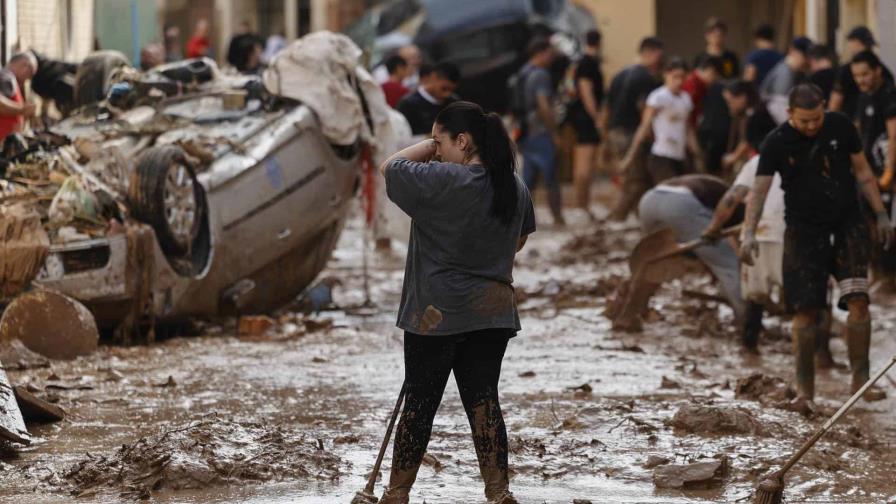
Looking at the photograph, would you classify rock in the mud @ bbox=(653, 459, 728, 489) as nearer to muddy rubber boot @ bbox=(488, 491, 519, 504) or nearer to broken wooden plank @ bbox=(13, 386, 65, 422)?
muddy rubber boot @ bbox=(488, 491, 519, 504)

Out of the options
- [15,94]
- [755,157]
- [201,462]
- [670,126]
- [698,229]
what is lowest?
[201,462]

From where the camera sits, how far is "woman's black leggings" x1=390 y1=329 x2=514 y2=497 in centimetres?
633

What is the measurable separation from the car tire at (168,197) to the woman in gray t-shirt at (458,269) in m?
4.88

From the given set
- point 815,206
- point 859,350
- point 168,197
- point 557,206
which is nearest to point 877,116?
point 859,350

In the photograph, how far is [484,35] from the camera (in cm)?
2806

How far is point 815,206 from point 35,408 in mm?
4112

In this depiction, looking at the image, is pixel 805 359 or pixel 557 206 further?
pixel 557 206

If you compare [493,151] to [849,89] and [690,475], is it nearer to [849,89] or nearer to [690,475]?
[690,475]

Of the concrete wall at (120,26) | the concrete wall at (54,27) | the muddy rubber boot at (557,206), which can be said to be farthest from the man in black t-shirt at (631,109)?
the concrete wall at (54,27)

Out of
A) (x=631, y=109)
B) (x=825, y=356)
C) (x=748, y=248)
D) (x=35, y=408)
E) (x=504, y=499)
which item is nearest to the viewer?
(x=504, y=499)

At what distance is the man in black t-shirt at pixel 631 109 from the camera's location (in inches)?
752

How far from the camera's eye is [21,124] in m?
13.0

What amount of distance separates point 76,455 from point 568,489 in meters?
2.17

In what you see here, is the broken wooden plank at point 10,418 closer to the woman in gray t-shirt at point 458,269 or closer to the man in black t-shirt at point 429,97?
the woman in gray t-shirt at point 458,269
